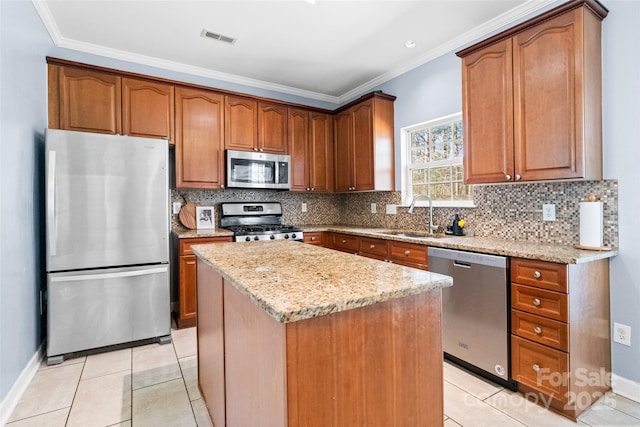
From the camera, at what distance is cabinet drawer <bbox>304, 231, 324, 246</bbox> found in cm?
380

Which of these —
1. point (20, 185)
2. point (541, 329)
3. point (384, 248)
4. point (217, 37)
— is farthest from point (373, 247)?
point (20, 185)

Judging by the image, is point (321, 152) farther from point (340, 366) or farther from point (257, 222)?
point (340, 366)

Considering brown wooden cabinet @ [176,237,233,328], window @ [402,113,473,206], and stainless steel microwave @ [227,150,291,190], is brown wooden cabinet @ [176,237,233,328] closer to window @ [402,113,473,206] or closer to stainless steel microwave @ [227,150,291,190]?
stainless steel microwave @ [227,150,291,190]

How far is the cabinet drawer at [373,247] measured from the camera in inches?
119

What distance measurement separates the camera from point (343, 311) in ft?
3.06

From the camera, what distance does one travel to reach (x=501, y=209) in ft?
8.61

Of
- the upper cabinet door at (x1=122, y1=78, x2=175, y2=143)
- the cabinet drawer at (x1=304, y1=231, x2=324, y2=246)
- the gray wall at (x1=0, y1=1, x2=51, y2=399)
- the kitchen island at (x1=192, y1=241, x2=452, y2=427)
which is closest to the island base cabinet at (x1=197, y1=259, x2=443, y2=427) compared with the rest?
the kitchen island at (x1=192, y1=241, x2=452, y2=427)

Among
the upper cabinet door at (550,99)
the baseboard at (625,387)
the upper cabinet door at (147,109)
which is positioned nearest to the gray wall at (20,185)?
the upper cabinet door at (147,109)

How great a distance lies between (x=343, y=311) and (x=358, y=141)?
A: 10.5 feet

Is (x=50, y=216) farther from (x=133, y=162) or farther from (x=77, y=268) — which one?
(x=133, y=162)

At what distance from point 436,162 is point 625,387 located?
218cm

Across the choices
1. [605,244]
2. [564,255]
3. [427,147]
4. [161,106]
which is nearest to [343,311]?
[564,255]

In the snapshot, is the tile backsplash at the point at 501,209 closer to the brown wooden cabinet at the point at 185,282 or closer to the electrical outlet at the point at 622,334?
the electrical outlet at the point at 622,334

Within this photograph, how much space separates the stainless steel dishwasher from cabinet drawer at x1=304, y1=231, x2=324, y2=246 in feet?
5.46
